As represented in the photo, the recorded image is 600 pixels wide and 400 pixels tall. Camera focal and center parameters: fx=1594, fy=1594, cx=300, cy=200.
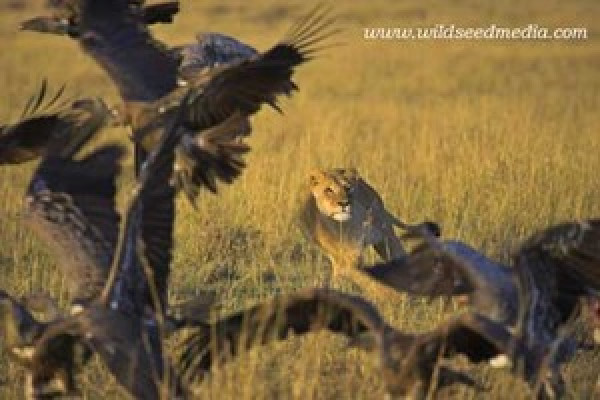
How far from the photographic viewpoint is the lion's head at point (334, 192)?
999 centimetres

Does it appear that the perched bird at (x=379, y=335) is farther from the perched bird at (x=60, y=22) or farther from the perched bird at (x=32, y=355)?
the perched bird at (x=60, y=22)

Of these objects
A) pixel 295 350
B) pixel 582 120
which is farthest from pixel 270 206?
pixel 582 120

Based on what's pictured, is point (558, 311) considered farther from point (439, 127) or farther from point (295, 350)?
point (439, 127)

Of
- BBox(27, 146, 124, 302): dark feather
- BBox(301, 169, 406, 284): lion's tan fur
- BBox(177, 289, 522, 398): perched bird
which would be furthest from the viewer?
BBox(301, 169, 406, 284): lion's tan fur

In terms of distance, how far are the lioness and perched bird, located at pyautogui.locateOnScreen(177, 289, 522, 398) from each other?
12.1ft

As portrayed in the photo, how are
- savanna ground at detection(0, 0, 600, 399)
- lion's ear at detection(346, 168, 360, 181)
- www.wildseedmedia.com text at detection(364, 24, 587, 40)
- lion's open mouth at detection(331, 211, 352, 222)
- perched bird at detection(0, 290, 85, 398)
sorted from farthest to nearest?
www.wildseedmedia.com text at detection(364, 24, 587, 40) → lion's ear at detection(346, 168, 360, 181) → lion's open mouth at detection(331, 211, 352, 222) → savanna ground at detection(0, 0, 600, 399) → perched bird at detection(0, 290, 85, 398)

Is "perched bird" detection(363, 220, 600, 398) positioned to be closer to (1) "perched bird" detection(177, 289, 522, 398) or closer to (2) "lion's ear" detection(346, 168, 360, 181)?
(1) "perched bird" detection(177, 289, 522, 398)

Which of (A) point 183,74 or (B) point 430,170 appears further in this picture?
(B) point 430,170

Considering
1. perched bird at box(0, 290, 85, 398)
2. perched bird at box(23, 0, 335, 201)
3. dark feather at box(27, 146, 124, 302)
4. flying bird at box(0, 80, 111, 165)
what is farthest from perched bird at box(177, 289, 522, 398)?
flying bird at box(0, 80, 111, 165)

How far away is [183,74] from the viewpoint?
28.3 ft

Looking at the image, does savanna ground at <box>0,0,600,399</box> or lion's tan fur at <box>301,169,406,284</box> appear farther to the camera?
lion's tan fur at <box>301,169,406,284</box>

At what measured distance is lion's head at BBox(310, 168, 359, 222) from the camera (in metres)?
9.99

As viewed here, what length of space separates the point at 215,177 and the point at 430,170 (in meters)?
5.00

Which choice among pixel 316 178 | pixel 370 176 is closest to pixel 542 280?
pixel 316 178
